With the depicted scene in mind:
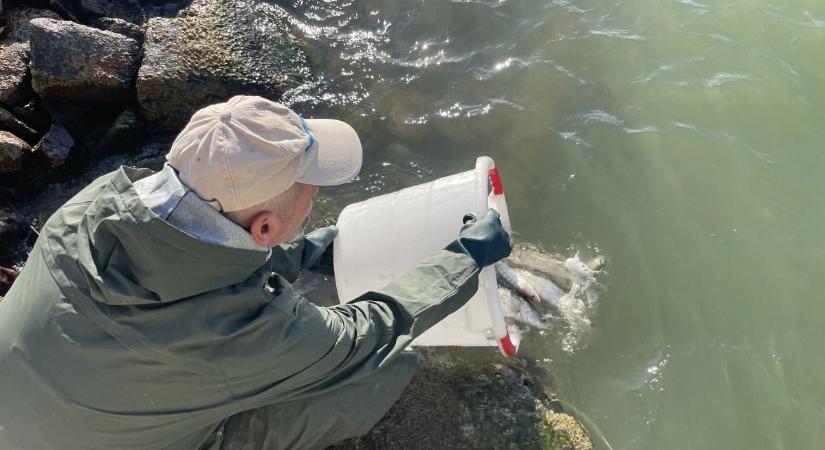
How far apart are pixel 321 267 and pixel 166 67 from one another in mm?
2724

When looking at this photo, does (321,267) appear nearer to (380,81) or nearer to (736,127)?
(380,81)

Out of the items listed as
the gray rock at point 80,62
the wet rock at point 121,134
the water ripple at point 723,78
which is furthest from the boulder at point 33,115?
the water ripple at point 723,78

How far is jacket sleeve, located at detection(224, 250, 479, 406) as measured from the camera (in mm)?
2494

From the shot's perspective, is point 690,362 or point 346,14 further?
point 346,14

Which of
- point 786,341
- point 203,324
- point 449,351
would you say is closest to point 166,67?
point 449,351

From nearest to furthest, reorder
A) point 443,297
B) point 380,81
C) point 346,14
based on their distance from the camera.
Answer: point 443,297 < point 380,81 < point 346,14

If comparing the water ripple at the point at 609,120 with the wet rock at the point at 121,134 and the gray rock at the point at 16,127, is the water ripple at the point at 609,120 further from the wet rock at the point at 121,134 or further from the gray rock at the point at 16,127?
the gray rock at the point at 16,127

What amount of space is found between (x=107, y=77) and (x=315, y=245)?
2.98 metres

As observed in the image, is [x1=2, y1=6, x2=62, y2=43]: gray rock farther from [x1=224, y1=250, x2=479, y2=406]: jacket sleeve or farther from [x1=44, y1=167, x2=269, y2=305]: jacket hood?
[x1=224, y1=250, x2=479, y2=406]: jacket sleeve

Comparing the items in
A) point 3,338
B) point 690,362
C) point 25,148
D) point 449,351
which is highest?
point 3,338

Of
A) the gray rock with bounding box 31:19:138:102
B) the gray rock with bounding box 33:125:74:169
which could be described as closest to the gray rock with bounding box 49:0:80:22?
the gray rock with bounding box 31:19:138:102

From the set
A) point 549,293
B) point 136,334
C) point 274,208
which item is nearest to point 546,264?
point 549,293

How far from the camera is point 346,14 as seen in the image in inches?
257

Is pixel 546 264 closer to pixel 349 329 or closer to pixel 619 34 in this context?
pixel 349 329
